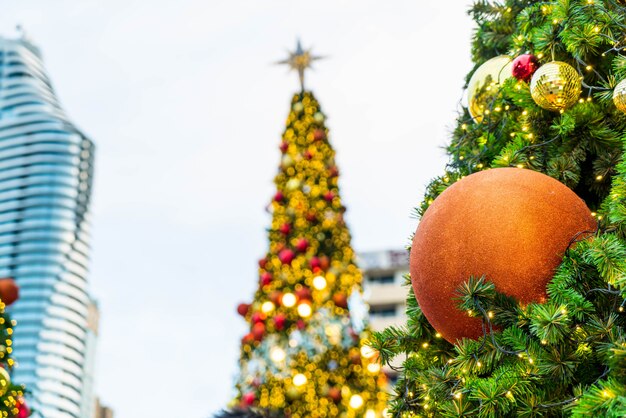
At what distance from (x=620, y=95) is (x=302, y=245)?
644 cm

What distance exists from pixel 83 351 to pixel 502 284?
8080 cm

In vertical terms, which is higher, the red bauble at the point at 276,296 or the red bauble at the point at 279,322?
the red bauble at the point at 276,296

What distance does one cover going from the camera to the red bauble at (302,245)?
9.45 meters

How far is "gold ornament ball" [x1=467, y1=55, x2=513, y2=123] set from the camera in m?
4.13

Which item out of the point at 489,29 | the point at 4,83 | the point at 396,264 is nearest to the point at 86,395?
the point at 4,83

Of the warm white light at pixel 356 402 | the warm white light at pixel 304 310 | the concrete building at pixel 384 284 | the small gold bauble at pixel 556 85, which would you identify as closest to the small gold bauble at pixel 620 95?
the small gold bauble at pixel 556 85

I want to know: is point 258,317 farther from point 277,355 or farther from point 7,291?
point 7,291

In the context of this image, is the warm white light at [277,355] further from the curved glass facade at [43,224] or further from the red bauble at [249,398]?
the curved glass facade at [43,224]

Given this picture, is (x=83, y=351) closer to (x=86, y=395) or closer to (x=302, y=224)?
(x=86, y=395)

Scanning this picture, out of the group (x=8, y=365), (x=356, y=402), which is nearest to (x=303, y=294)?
(x=356, y=402)

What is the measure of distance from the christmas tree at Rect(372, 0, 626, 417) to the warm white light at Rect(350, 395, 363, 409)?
4.72 meters

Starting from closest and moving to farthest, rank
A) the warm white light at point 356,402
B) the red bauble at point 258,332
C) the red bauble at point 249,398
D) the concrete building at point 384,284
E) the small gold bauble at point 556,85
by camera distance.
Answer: the small gold bauble at point 556,85, the warm white light at point 356,402, the red bauble at point 249,398, the red bauble at point 258,332, the concrete building at point 384,284

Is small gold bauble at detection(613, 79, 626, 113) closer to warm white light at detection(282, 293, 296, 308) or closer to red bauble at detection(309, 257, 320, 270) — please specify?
warm white light at detection(282, 293, 296, 308)

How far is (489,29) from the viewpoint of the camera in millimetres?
4785
